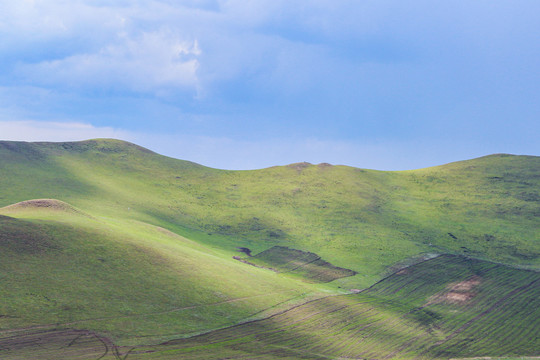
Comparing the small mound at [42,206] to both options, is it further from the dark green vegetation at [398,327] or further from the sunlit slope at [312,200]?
the dark green vegetation at [398,327]

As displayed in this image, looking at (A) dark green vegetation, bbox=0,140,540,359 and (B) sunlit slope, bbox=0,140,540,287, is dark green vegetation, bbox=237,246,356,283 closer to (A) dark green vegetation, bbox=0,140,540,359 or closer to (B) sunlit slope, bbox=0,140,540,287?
(A) dark green vegetation, bbox=0,140,540,359

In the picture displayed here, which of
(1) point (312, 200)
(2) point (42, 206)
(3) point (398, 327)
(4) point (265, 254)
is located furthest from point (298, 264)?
(2) point (42, 206)

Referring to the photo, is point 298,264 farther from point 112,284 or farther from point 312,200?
point 112,284

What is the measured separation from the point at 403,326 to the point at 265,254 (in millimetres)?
41308

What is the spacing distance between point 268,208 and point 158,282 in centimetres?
7432

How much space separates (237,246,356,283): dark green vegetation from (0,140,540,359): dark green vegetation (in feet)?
2.12

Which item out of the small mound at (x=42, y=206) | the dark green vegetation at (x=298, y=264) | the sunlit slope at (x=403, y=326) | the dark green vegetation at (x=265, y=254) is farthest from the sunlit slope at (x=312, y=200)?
the small mound at (x=42, y=206)

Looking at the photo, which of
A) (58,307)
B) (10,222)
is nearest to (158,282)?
(58,307)

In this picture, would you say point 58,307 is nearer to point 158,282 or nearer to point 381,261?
point 158,282

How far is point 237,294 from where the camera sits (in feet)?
180

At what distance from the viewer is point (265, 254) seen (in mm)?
93250

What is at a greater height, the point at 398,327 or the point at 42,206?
the point at 42,206

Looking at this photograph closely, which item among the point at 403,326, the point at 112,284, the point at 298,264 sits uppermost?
the point at 112,284

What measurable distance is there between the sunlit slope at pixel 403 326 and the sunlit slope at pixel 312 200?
10619 mm
